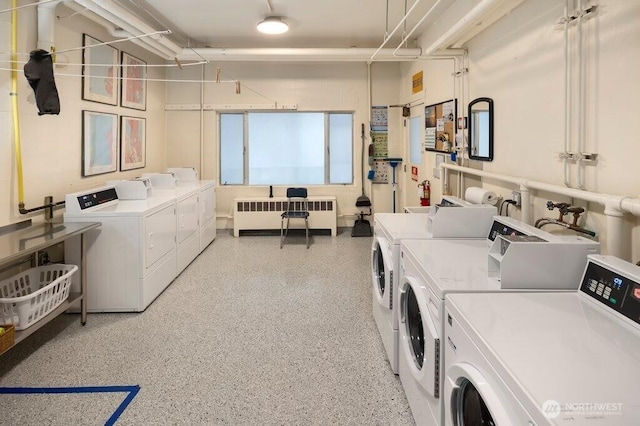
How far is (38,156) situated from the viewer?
3.54 meters

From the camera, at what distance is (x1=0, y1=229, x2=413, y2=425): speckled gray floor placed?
2162mm

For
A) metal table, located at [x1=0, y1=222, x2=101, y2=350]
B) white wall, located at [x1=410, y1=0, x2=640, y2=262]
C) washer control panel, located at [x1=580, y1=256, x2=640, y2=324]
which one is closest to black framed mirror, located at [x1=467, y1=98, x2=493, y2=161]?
white wall, located at [x1=410, y1=0, x2=640, y2=262]

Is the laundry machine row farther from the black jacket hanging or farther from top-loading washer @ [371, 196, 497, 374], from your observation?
top-loading washer @ [371, 196, 497, 374]

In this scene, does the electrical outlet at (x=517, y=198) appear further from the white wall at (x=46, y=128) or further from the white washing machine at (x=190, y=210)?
the white wall at (x=46, y=128)

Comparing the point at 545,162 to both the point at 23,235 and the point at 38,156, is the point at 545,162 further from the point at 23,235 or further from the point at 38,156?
the point at 38,156

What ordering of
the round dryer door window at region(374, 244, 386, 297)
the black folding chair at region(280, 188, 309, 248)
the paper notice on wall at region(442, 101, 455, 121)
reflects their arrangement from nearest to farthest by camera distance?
1. the round dryer door window at region(374, 244, 386, 297)
2. the paper notice on wall at region(442, 101, 455, 121)
3. the black folding chair at region(280, 188, 309, 248)

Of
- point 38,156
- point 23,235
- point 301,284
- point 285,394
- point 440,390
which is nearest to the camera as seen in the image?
point 440,390

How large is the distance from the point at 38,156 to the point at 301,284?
2.73 m

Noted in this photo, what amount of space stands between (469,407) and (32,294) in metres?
2.75

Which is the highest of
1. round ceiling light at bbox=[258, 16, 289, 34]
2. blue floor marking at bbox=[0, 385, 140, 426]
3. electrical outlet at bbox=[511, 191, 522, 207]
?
round ceiling light at bbox=[258, 16, 289, 34]

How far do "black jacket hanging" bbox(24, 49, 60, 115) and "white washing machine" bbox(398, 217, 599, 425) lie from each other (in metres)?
2.76

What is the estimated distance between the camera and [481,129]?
375 centimetres

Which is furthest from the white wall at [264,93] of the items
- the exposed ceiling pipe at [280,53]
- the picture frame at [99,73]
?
the picture frame at [99,73]

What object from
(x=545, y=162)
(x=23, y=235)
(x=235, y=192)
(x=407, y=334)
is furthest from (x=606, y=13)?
(x=235, y=192)
